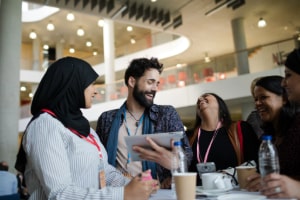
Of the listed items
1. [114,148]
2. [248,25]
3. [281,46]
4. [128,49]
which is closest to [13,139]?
[114,148]

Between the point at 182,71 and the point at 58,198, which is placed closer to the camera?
the point at 58,198

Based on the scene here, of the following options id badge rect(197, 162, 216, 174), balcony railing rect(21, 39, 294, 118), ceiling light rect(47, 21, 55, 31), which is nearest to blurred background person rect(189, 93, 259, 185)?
id badge rect(197, 162, 216, 174)

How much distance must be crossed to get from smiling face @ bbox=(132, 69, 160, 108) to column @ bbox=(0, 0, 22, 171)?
443 centimetres

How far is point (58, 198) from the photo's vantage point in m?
1.16

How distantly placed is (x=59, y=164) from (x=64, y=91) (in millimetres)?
360

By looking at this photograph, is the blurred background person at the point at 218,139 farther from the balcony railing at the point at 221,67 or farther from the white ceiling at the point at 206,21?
the balcony railing at the point at 221,67

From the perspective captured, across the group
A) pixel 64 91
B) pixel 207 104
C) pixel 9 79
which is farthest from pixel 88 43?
pixel 64 91

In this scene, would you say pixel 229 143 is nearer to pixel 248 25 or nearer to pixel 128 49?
pixel 248 25

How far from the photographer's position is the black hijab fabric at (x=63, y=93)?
54.7 inches

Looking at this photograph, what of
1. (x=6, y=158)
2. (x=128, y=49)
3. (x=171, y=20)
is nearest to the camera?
(x=6, y=158)

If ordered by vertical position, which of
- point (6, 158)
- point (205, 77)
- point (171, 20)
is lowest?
point (6, 158)

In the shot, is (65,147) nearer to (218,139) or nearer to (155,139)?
(155,139)

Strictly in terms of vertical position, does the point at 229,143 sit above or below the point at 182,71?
below

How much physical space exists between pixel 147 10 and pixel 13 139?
5.43 meters
